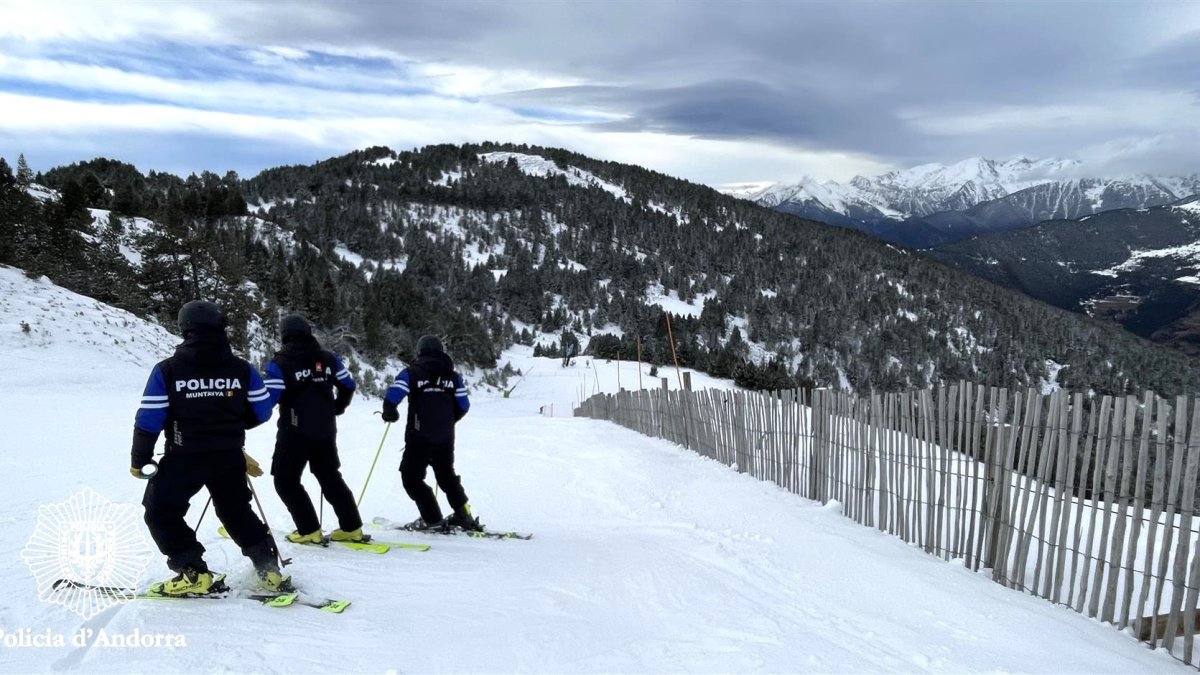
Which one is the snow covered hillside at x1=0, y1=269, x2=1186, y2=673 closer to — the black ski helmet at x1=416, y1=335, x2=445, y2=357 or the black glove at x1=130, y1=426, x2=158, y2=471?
the black glove at x1=130, y1=426, x2=158, y2=471

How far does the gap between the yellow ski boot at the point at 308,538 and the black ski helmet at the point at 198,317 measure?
1908 mm

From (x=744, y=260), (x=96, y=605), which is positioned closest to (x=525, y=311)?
(x=744, y=260)

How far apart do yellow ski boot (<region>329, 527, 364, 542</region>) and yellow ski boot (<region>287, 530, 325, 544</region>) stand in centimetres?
13

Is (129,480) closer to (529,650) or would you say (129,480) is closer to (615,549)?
(615,549)

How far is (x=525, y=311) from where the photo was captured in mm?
55688

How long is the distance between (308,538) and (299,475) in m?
0.46

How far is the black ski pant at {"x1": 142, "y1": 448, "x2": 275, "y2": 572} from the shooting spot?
3.71 meters

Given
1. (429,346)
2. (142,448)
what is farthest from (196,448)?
(429,346)

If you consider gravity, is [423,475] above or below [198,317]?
below

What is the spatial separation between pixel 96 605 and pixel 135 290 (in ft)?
73.9

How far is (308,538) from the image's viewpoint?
5.04 meters

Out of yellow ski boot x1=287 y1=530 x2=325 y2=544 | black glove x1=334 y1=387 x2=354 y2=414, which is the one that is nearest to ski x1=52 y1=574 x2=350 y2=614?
yellow ski boot x1=287 y1=530 x2=325 y2=544

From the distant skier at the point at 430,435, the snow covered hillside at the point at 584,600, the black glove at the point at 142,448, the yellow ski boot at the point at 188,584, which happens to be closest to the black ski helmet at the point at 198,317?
the black glove at the point at 142,448

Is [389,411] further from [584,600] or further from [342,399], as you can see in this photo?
[584,600]
